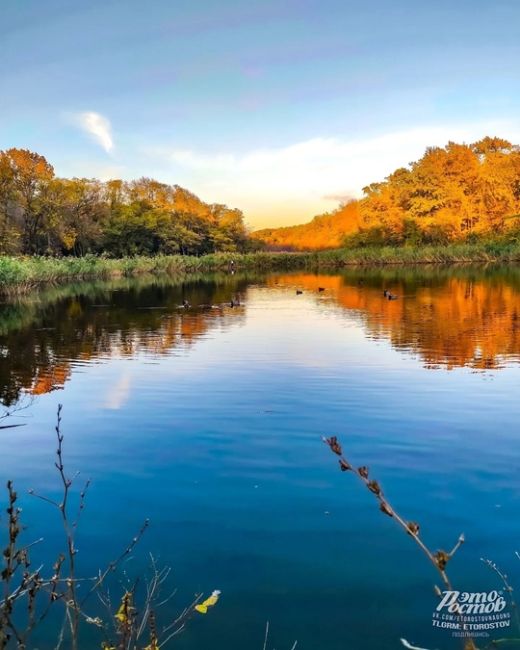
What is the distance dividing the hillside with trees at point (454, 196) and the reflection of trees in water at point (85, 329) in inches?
1801

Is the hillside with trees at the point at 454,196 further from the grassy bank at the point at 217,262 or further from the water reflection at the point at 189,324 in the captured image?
the water reflection at the point at 189,324

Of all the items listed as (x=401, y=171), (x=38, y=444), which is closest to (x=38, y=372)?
(x=38, y=444)

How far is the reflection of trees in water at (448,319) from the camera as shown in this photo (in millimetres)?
14547

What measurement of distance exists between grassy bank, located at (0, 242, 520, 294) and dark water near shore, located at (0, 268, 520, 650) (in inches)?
817

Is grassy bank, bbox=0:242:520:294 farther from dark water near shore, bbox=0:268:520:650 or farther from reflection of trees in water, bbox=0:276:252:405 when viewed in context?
dark water near shore, bbox=0:268:520:650

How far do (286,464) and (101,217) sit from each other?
214ft

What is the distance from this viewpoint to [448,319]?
2052 cm

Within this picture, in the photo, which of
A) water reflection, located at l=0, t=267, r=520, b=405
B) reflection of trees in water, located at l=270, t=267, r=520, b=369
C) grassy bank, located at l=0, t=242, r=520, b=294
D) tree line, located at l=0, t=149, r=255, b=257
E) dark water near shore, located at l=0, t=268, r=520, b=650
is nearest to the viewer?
dark water near shore, located at l=0, t=268, r=520, b=650

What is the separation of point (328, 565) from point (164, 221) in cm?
7376

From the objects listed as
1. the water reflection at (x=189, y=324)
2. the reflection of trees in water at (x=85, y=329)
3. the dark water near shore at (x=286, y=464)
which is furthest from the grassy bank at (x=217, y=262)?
the dark water near shore at (x=286, y=464)

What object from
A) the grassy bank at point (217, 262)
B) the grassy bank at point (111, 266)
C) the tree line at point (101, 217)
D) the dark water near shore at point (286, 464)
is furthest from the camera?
the tree line at point (101, 217)

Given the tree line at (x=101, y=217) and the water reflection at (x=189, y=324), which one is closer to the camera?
the water reflection at (x=189, y=324)

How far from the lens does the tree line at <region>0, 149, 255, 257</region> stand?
173ft

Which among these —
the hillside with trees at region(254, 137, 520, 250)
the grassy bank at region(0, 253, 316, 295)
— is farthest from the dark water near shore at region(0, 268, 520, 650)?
the hillside with trees at region(254, 137, 520, 250)
